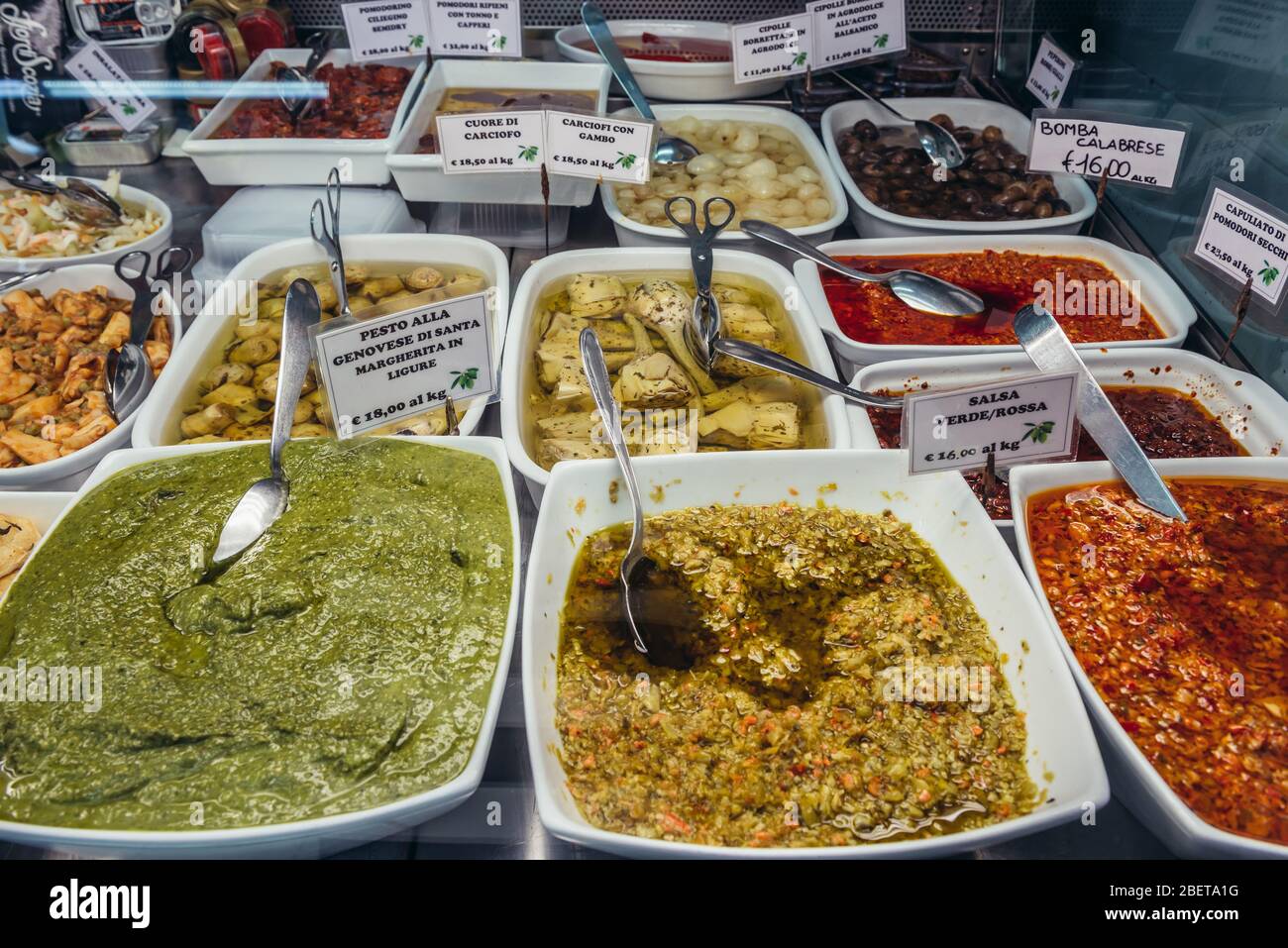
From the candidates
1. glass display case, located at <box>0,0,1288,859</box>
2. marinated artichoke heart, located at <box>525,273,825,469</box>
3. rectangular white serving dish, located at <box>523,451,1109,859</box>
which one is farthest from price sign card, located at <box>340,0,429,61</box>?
rectangular white serving dish, located at <box>523,451,1109,859</box>

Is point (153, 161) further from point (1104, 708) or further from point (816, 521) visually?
point (1104, 708)

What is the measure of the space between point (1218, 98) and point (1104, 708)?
6.37 ft

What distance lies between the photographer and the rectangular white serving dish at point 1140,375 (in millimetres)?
1958

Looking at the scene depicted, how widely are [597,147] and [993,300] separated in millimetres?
1153

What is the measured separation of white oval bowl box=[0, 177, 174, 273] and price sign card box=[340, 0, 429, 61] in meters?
0.78

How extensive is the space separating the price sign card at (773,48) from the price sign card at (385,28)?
1022 mm

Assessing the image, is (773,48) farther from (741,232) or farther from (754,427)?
(754,427)

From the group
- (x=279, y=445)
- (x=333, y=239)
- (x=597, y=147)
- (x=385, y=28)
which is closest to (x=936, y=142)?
(x=597, y=147)

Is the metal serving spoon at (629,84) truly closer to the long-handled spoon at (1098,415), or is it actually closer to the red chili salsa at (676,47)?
the red chili salsa at (676,47)

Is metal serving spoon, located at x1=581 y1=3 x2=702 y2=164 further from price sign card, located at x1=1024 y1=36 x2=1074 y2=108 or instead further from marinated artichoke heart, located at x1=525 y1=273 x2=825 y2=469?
price sign card, located at x1=1024 y1=36 x2=1074 y2=108

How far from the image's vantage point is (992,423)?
5.29 feet

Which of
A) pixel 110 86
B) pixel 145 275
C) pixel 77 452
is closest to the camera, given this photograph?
pixel 77 452

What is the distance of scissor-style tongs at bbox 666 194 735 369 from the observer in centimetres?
220
